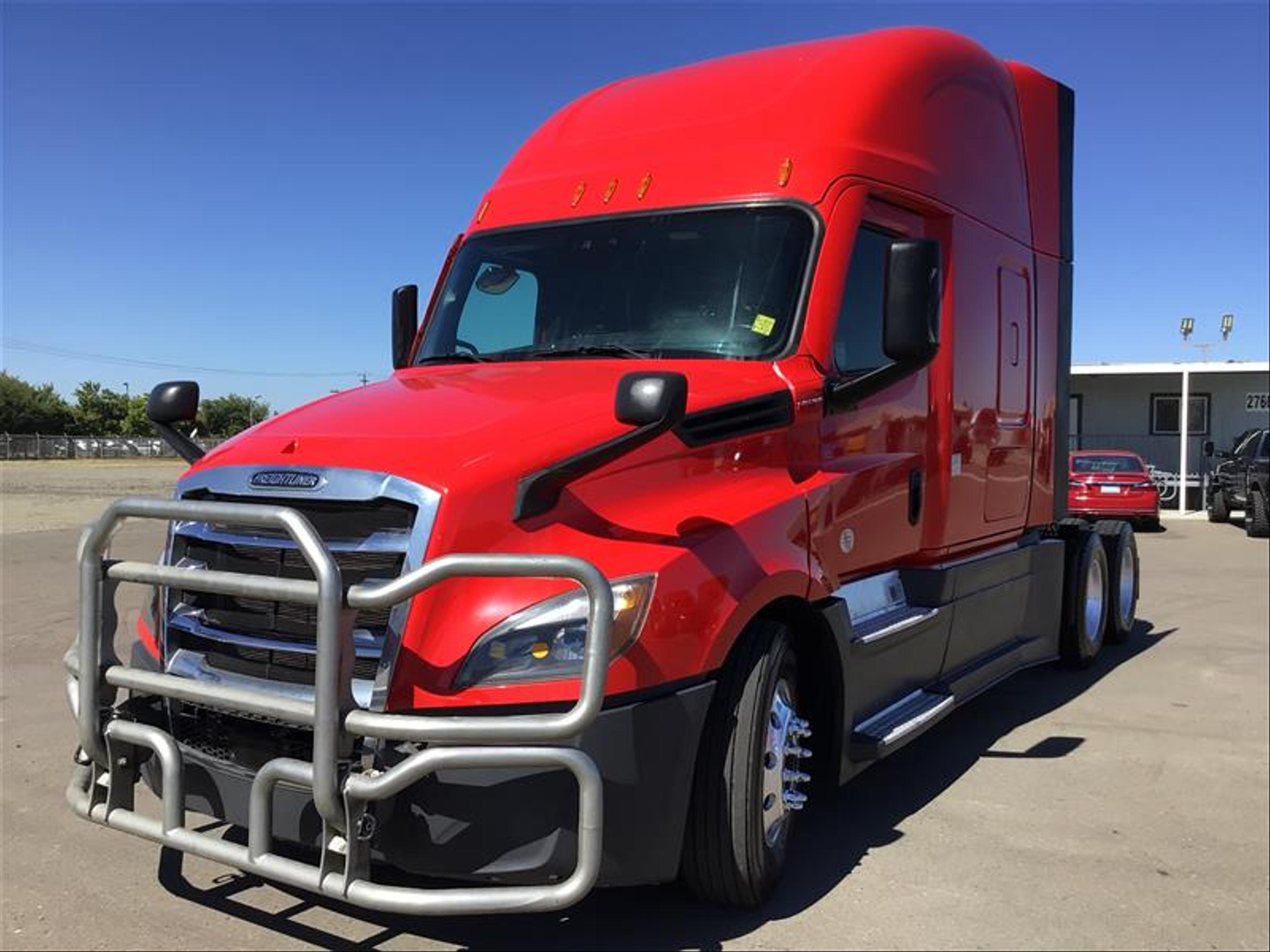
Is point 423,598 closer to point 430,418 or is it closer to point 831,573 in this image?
point 430,418

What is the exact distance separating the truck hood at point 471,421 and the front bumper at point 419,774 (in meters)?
0.34

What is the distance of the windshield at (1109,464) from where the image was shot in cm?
1812

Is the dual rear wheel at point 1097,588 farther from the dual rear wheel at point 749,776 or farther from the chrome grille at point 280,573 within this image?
the chrome grille at point 280,573

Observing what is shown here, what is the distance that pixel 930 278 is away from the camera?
3.78m

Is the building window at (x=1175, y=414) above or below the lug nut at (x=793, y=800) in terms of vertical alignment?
above

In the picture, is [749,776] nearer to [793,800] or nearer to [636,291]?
[793,800]

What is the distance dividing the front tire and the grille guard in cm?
62

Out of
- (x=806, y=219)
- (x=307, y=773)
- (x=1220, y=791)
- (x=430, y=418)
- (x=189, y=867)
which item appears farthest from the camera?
(x=1220, y=791)

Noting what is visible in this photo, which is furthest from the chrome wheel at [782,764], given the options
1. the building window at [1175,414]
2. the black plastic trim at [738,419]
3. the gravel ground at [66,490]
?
the building window at [1175,414]

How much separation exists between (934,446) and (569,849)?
289 cm

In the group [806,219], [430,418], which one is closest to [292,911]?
[430,418]

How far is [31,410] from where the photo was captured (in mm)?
81750

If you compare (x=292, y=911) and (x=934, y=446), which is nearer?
(x=292, y=911)

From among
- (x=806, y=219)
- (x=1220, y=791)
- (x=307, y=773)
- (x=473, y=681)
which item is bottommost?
(x=1220, y=791)
